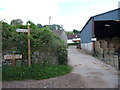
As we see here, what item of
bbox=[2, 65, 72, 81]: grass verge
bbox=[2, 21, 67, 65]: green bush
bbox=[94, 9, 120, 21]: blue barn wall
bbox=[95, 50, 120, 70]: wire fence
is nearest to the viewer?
bbox=[2, 65, 72, 81]: grass verge

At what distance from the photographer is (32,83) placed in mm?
6570

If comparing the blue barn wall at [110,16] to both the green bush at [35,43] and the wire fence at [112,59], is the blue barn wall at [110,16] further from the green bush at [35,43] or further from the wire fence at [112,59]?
the green bush at [35,43]

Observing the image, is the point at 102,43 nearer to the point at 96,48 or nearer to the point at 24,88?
the point at 96,48

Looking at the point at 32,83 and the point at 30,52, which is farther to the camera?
the point at 30,52

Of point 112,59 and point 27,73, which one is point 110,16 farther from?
point 27,73

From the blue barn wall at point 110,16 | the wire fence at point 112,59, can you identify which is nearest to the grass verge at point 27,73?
the wire fence at point 112,59

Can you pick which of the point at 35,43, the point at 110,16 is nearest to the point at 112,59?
the point at 110,16

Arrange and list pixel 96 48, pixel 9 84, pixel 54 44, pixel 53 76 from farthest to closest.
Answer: pixel 96 48 < pixel 54 44 < pixel 53 76 < pixel 9 84

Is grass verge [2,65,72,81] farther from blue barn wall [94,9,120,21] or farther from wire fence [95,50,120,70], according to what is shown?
blue barn wall [94,9,120,21]

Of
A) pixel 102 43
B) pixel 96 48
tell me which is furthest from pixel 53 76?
pixel 102 43

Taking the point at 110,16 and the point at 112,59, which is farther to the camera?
the point at 110,16

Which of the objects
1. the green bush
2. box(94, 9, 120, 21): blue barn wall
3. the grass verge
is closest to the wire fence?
box(94, 9, 120, 21): blue barn wall

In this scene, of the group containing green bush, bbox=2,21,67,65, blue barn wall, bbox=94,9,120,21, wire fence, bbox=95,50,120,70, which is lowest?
wire fence, bbox=95,50,120,70

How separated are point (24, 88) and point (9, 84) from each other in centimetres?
98
